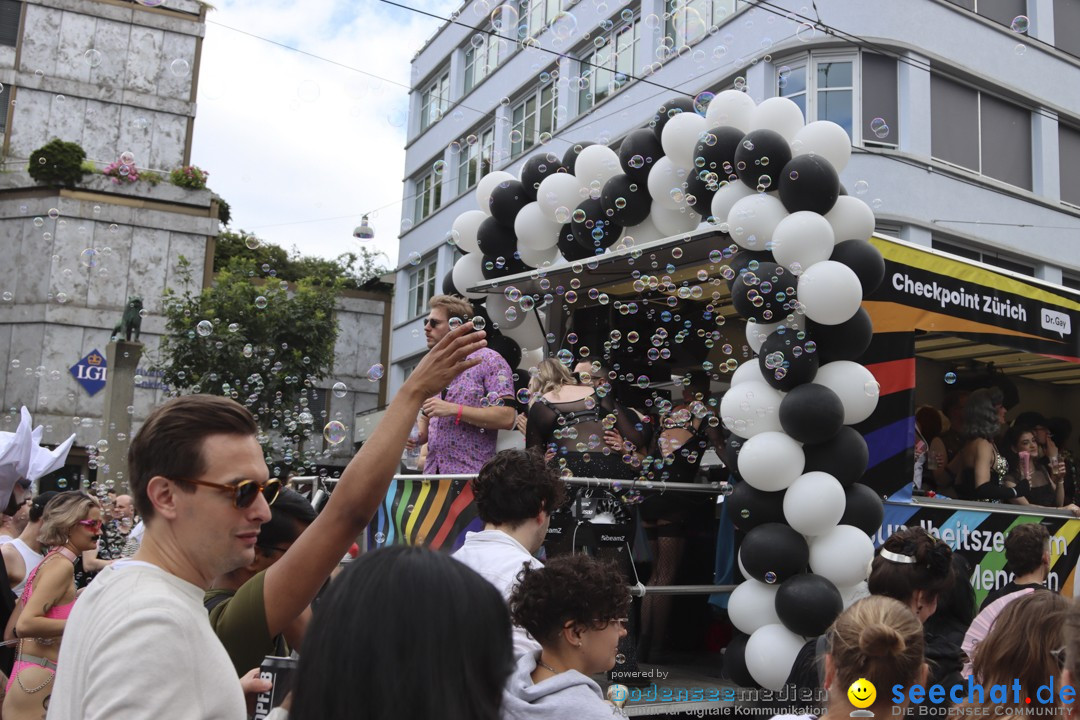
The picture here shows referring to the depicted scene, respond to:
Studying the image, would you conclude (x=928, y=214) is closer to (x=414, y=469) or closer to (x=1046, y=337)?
(x=1046, y=337)

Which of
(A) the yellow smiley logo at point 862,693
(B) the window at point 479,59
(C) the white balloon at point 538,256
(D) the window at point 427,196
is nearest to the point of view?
(A) the yellow smiley logo at point 862,693

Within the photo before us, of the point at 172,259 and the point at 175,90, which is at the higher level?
the point at 175,90

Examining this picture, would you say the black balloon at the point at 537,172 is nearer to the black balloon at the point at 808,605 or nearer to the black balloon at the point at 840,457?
the black balloon at the point at 840,457

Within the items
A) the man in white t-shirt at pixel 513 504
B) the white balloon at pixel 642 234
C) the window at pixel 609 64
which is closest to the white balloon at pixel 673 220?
the white balloon at pixel 642 234

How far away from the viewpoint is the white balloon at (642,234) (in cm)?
688

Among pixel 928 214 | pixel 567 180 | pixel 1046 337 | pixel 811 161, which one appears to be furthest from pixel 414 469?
pixel 928 214

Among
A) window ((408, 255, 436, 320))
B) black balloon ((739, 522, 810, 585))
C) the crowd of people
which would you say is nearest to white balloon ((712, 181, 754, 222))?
black balloon ((739, 522, 810, 585))

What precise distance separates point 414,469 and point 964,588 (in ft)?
11.7

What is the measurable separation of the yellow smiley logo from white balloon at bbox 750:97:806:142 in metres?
4.13

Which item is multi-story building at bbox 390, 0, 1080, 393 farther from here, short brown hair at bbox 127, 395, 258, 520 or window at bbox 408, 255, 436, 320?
short brown hair at bbox 127, 395, 258, 520

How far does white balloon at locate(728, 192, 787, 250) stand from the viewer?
561cm

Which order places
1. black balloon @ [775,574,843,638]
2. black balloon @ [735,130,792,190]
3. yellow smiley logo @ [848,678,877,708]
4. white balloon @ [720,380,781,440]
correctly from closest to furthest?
yellow smiley logo @ [848,678,877,708], black balloon @ [775,574,843,638], white balloon @ [720,380,781,440], black balloon @ [735,130,792,190]

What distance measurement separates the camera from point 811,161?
222 inches

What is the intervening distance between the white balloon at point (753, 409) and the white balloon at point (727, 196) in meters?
1.05
